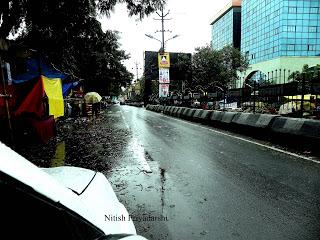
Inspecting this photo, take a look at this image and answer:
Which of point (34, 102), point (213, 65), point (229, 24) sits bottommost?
point (34, 102)

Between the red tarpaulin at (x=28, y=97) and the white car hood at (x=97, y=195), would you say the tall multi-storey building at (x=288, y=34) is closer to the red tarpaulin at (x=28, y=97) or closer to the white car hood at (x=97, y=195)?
the red tarpaulin at (x=28, y=97)

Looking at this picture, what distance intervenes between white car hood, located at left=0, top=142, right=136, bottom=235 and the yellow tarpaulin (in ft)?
24.8

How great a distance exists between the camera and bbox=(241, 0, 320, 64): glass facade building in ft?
207

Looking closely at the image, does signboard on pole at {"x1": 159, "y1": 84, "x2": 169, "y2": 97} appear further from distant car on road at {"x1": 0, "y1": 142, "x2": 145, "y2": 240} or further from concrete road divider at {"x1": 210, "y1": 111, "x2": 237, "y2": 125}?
distant car on road at {"x1": 0, "y1": 142, "x2": 145, "y2": 240}

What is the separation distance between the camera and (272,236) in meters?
3.04

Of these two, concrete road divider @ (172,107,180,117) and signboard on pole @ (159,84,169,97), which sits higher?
signboard on pole @ (159,84,169,97)

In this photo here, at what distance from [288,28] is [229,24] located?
30.9m

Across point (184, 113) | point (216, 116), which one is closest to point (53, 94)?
point (216, 116)

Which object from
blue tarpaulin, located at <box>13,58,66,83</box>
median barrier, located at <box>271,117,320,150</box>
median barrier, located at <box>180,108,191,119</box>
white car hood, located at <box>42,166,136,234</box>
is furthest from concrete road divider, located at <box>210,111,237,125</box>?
white car hood, located at <box>42,166,136,234</box>

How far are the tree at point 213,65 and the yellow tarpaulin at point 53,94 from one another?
32128 mm

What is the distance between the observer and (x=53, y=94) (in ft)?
31.0

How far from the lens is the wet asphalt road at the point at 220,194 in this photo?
3221 millimetres

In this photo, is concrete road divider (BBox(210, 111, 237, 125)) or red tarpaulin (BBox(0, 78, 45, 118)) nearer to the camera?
red tarpaulin (BBox(0, 78, 45, 118))

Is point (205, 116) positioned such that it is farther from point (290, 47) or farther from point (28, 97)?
point (290, 47)
